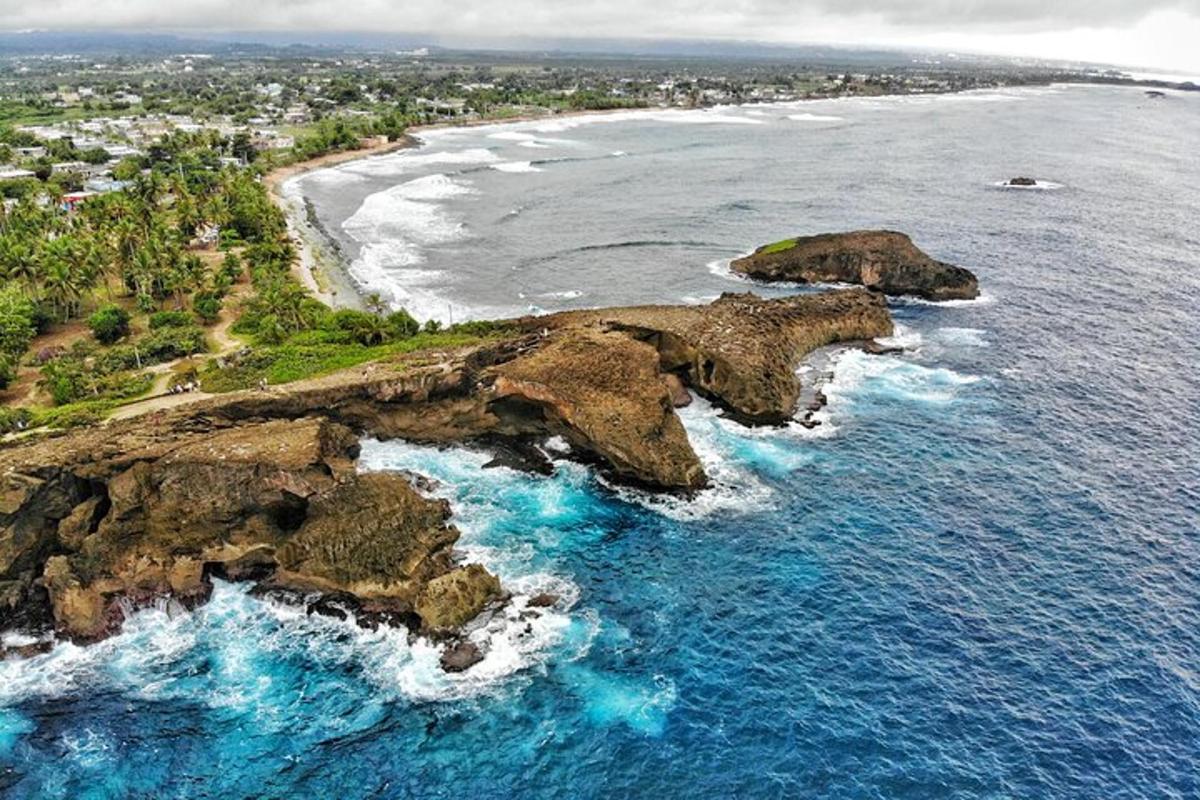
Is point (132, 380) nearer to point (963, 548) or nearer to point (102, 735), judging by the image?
point (102, 735)

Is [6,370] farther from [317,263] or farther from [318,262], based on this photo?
[318,262]

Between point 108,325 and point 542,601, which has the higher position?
point 108,325

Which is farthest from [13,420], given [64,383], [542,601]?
[542,601]

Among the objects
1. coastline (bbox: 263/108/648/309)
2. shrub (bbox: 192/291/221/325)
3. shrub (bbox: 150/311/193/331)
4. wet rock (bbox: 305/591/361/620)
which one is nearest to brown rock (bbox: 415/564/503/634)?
wet rock (bbox: 305/591/361/620)

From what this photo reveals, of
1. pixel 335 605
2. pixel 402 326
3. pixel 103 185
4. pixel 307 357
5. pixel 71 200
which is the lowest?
pixel 335 605

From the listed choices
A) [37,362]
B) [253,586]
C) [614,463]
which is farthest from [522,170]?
[253,586]

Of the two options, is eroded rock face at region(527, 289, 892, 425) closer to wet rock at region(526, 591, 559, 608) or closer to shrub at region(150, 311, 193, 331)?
wet rock at region(526, 591, 559, 608)
